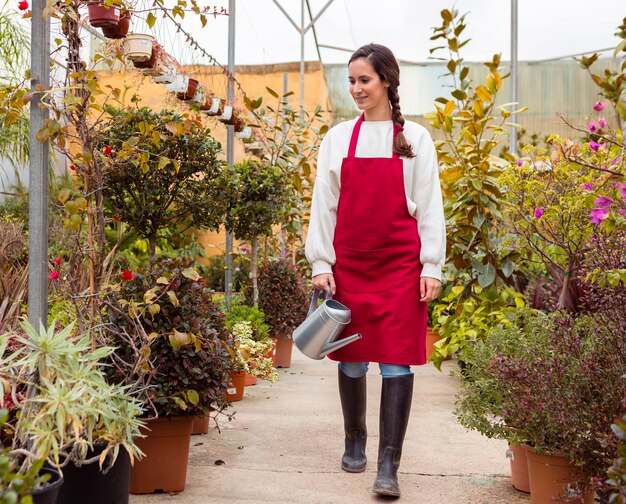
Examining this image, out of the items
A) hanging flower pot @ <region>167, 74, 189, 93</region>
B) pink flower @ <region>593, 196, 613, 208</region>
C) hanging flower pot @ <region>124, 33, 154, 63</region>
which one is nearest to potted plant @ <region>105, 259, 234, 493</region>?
hanging flower pot @ <region>124, 33, 154, 63</region>

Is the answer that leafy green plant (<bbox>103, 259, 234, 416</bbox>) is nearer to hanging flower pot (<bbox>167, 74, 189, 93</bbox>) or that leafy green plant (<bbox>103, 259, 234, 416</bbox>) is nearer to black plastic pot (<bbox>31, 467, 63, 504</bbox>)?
black plastic pot (<bbox>31, 467, 63, 504</bbox>)

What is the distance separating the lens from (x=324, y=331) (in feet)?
10.3

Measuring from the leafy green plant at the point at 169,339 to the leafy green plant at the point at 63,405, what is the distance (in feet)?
1.41

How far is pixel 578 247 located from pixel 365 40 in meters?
7.56

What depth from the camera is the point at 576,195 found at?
418 cm

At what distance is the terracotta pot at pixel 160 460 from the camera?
120 inches

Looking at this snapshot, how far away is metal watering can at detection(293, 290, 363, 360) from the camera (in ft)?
10.3

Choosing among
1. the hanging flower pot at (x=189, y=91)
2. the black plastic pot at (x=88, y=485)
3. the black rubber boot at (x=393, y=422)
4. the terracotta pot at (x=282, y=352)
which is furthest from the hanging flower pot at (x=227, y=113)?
the black plastic pot at (x=88, y=485)

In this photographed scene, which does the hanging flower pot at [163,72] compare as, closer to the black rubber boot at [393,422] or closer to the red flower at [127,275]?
the red flower at [127,275]

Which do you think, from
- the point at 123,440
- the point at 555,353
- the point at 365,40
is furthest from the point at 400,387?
the point at 365,40

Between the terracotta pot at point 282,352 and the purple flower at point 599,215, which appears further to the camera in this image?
the terracotta pot at point 282,352

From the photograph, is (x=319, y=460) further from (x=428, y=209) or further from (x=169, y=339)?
(x=428, y=209)

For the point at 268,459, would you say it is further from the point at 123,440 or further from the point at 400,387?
the point at 123,440

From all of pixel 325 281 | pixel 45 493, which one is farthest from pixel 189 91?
pixel 45 493
